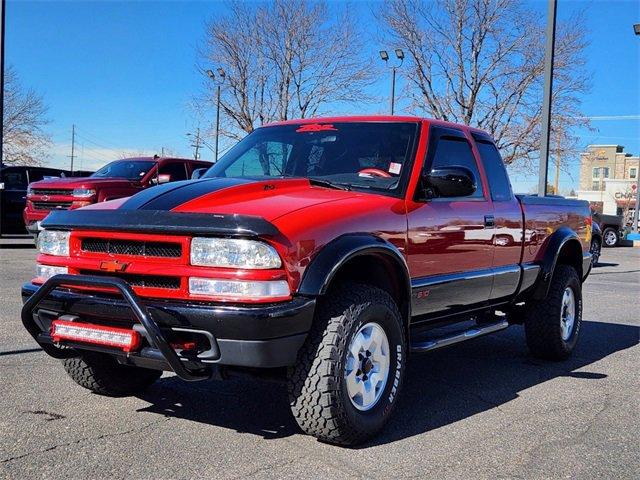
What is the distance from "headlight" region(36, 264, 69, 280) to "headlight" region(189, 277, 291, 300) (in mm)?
972

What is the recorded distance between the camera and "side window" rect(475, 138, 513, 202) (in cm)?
566

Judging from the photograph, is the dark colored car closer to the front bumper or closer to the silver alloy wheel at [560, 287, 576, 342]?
the silver alloy wheel at [560, 287, 576, 342]

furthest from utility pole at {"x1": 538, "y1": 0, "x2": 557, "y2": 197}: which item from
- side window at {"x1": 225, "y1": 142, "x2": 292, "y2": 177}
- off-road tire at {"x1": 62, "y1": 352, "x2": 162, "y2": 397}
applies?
off-road tire at {"x1": 62, "y1": 352, "x2": 162, "y2": 397}

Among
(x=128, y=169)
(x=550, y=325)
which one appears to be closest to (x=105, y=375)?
(x=550, y=325)

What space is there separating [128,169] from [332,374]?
11630 millimetres

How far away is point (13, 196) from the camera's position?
1683cm

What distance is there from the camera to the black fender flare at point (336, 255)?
3.50 m

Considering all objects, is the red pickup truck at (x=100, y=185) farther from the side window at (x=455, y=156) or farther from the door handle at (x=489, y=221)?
the door handle at (x=489, y=221)

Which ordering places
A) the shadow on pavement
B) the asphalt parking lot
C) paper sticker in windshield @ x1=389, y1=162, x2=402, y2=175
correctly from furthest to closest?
paper sticker in windshield @ x1=389, y1=162, x2=402, y2=175
the shadow on pavement
the asphalt parking lot

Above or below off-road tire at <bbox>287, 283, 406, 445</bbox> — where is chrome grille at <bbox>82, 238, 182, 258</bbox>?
above

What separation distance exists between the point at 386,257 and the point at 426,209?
0.61 meters

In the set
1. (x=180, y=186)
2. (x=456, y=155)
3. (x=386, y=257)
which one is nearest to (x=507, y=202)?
(x=456, y=155)

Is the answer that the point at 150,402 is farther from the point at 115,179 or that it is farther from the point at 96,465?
the point at 115,179

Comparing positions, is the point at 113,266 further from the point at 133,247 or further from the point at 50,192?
the point at 50,192
